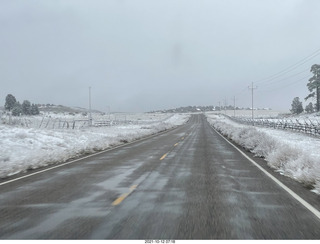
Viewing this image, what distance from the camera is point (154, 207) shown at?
625cm

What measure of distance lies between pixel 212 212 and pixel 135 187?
114 inches

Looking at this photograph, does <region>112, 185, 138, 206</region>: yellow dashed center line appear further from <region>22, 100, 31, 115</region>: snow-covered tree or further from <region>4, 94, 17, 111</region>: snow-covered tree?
<region>4, 94, 17, 111</region>: snow-covered tree

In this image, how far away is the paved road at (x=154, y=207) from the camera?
480cm

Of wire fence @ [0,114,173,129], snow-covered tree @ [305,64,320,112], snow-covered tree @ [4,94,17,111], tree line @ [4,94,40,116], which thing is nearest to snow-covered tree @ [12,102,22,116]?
tree line @ [4,94,40,116]

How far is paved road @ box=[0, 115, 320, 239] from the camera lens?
4805mm

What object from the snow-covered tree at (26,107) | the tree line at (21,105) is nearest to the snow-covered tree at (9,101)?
the tree line at (21,105)

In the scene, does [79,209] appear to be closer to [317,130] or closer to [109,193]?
[109,193]

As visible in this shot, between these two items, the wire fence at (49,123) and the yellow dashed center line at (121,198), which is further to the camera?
the wire fence at (49,123)

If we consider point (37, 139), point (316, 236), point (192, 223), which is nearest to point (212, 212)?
point (192, 223)

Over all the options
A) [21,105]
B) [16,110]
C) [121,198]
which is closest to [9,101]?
[21,105]

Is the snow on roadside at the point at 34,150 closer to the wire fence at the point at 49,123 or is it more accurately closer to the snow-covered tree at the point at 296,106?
the wire fence at the point at 49,123

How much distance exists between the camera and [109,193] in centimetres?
759

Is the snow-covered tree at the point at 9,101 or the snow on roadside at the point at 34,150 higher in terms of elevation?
the snow-covered tree at the point at 9,101

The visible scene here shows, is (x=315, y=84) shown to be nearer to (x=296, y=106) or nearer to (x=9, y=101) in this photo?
(x=296, y=106)
